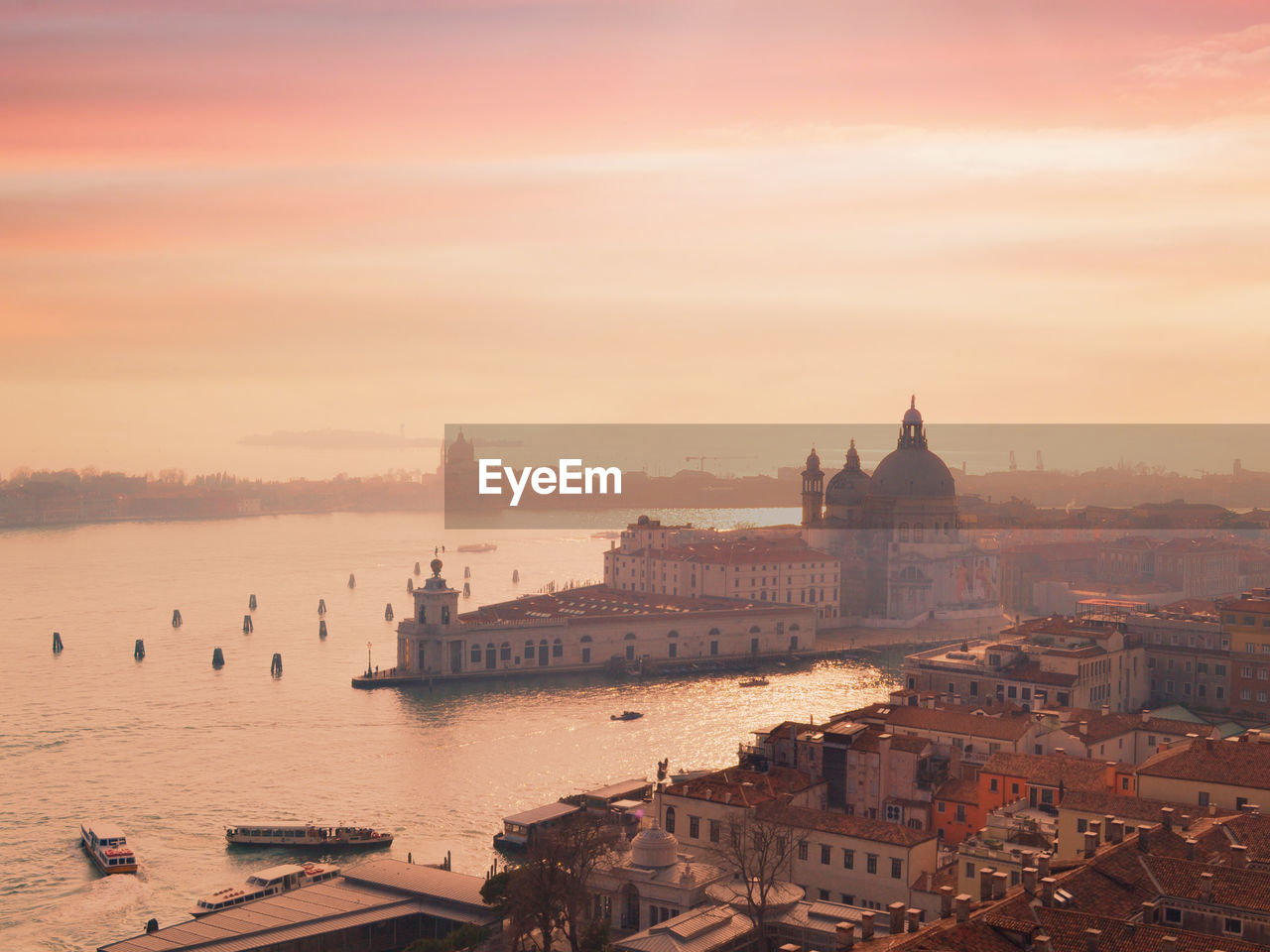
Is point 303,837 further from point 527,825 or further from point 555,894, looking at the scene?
point 555,894

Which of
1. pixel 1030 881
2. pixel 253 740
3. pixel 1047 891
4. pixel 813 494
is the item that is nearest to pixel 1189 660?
pixel 253 740

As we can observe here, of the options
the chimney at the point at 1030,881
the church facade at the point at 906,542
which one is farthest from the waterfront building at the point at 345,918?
the church facade at the point at 906,542

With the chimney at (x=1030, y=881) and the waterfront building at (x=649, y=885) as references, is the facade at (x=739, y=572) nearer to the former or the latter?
the waterfront building at (x=649, y=885)

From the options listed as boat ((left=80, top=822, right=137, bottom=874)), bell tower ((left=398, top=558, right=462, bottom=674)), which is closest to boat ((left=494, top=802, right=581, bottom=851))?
boat ((left=80, top=822, right=137, bottom=874))

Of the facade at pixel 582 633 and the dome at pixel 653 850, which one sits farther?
the facade at pixel 582 633

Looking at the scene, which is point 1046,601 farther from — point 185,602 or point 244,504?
point 244,504

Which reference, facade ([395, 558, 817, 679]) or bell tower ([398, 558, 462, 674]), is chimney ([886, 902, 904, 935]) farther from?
bell tower ([398, 558, 462, 674])
